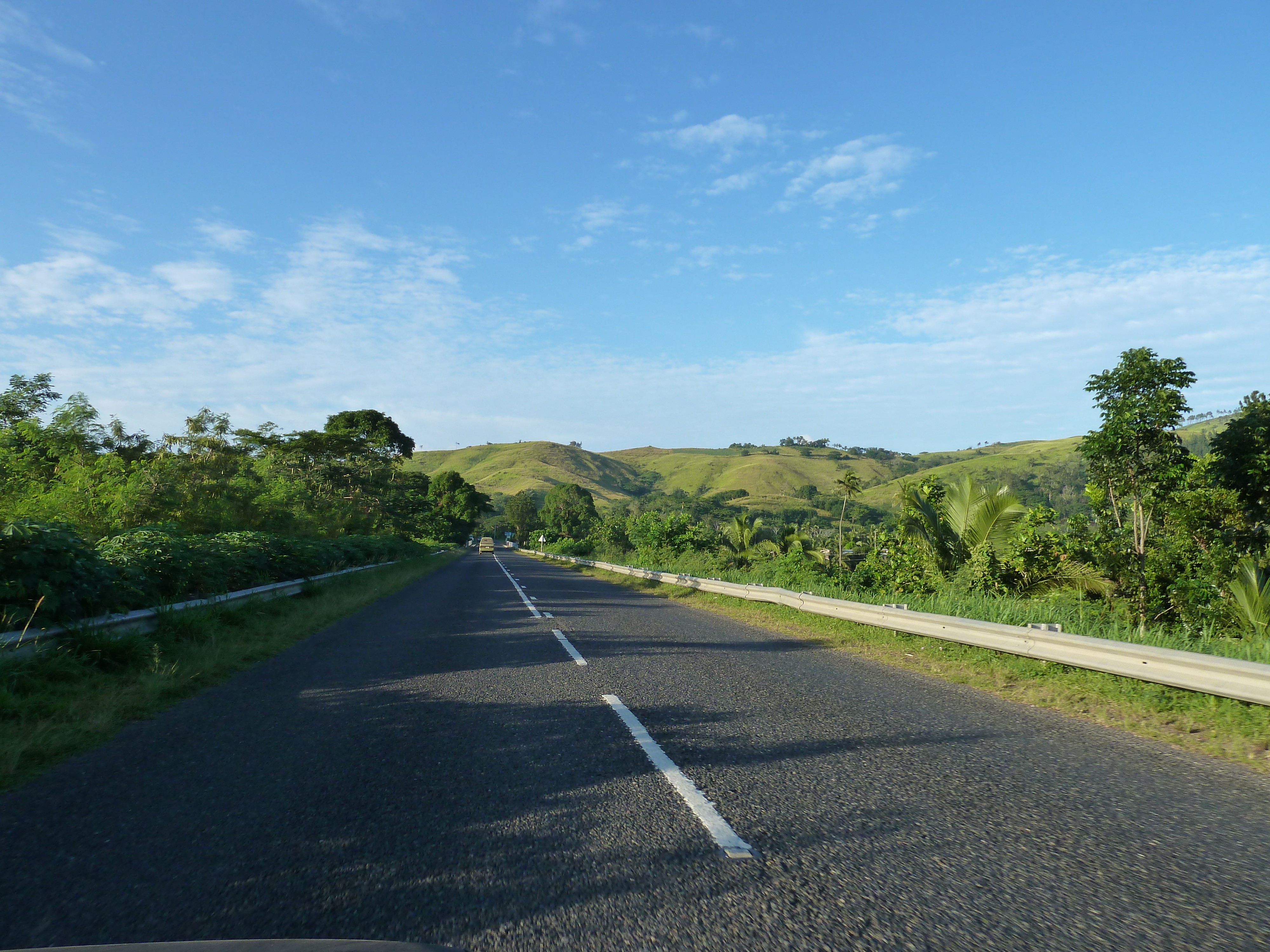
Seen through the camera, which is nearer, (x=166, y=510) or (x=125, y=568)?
(x=125, y=568)

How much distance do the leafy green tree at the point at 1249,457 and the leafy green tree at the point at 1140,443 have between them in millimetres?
1489

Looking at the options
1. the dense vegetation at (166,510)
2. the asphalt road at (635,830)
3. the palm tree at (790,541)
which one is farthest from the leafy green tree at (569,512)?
the asphalt road at (635,830)

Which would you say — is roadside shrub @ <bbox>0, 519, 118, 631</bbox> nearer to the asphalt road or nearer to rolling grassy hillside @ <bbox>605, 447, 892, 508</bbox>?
the asphalt road

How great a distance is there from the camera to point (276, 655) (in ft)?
30.2

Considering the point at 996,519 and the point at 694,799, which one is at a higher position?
the point at 996,519

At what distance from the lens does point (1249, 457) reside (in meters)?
14.7

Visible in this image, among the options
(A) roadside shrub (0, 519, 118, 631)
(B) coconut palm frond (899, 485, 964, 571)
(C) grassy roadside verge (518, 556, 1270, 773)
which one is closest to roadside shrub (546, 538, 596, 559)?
(B) coconut palm frond (899, 485, 964, 571)

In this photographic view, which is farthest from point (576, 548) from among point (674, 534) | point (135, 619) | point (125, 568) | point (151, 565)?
point (135, 619)

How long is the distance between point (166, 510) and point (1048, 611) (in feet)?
64.7

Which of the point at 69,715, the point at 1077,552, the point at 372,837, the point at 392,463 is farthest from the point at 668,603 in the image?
the point at 392,463

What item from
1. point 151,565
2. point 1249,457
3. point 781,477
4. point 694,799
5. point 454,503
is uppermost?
point 781,477

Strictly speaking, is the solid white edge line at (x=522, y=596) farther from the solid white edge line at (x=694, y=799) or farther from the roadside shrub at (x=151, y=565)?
the solid white edge line at (x=694, y=799)

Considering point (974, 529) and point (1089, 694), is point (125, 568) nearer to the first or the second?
point (1089, 694)

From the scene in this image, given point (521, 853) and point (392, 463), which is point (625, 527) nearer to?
point (392, 463)
